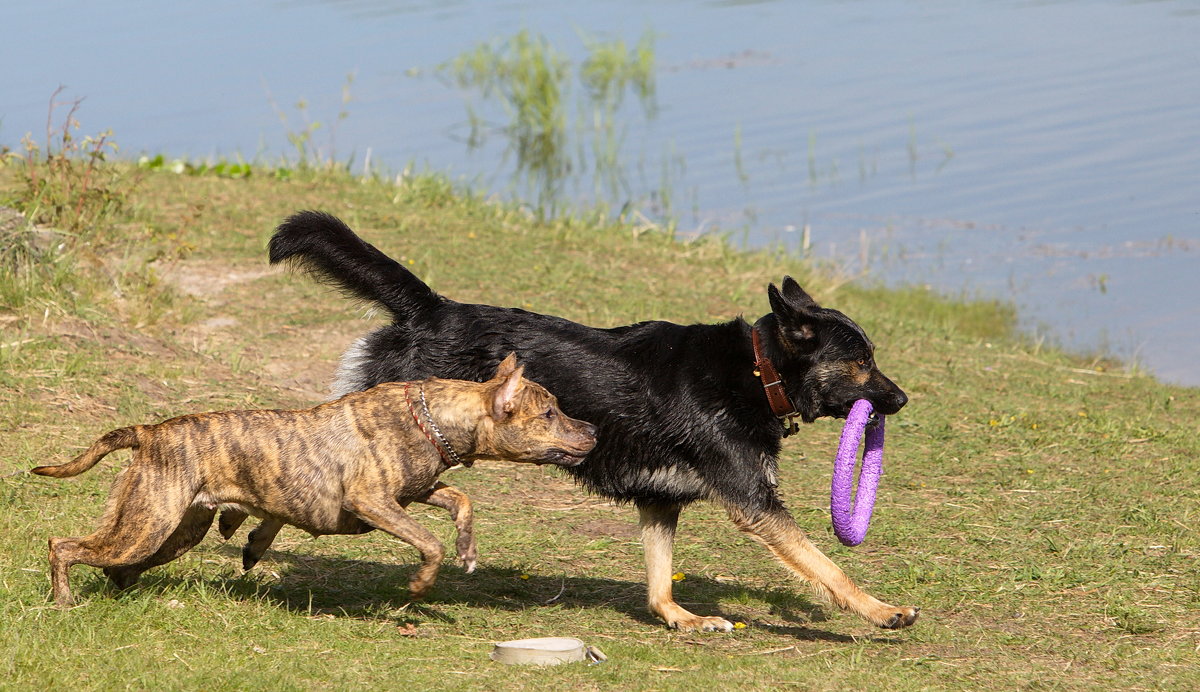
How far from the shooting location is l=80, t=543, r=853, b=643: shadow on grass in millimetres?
5430

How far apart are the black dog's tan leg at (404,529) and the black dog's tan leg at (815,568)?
1.47m

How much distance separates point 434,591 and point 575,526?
4.51ft

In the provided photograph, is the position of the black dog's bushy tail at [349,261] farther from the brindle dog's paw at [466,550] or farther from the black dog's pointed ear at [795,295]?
the black dog's pointed ear at [795,295]

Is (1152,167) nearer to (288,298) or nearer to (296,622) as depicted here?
(288,298)

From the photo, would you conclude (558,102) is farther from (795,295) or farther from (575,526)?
(795,295)

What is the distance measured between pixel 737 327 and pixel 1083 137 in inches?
516

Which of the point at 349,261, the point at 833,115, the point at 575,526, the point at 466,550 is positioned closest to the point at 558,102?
the point at 833,115

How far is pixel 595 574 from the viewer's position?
649 cm

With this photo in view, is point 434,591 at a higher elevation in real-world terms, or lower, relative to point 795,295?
lower

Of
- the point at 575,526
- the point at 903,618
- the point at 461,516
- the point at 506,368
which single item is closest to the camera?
the point at 461,516

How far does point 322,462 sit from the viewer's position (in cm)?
514

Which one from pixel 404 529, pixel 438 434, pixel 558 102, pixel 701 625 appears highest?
pixel 558 102

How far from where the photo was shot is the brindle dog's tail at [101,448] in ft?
16.6

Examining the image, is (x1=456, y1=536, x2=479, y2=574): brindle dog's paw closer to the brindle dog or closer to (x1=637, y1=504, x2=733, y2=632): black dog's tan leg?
the brindle dog
